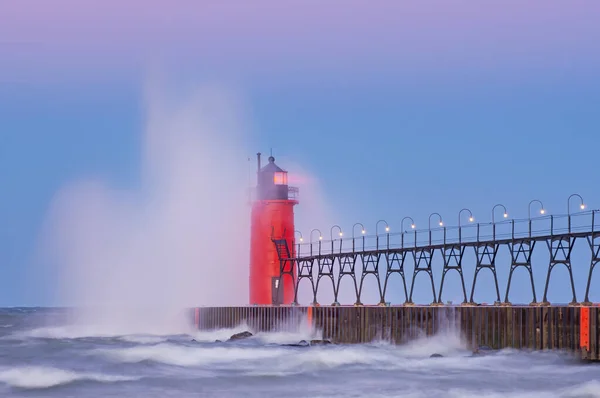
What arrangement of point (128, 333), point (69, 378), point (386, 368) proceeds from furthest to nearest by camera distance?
point (128, 333)
point (386, 368)
point (69, 378)

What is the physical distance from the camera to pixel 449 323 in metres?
44.8

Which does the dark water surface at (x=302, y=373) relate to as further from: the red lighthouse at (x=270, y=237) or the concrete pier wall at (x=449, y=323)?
the red lighthouse at (x=270, y=237)

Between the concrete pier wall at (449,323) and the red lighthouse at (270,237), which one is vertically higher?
the red lighthouse at (270,237)

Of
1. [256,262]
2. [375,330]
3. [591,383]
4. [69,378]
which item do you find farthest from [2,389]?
[256,262]

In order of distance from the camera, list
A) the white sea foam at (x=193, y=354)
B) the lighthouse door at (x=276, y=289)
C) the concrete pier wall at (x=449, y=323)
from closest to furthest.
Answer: the concrete pier wall at (x=449, y=323) → the white sea foam at (x=193, y=354) → the lighthouse door at (x=276, y=289)

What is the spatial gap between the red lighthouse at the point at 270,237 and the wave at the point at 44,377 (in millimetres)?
27926

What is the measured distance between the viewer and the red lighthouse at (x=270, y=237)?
65438 millimetres

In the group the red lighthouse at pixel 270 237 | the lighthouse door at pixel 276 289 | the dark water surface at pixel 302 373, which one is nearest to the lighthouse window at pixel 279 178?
the red lighthouse at pixel 270 237

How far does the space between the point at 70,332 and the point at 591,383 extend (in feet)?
187

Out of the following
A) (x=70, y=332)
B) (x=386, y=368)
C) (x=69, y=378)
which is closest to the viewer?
(x=69, y=378)

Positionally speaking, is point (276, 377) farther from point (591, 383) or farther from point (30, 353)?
point (30, 353)

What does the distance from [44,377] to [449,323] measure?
16.6 m

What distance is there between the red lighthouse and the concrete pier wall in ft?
9.75

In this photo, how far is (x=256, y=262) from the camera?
216ft
